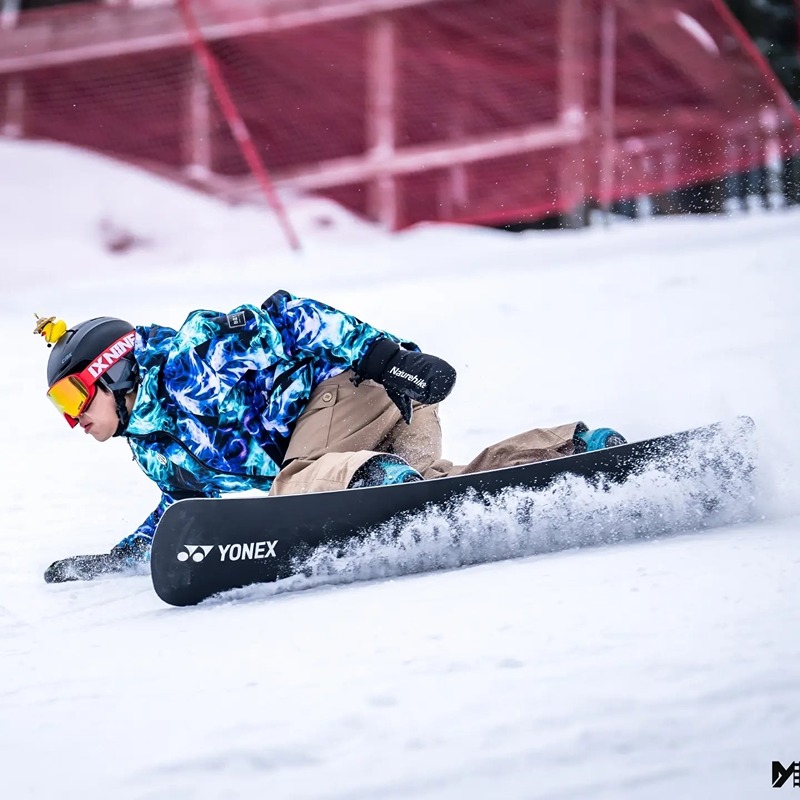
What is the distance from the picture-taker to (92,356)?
3.51m

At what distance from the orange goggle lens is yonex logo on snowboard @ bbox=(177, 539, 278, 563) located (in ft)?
1.97

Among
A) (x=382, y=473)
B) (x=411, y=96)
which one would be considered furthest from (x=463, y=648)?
(x=411, y=96)

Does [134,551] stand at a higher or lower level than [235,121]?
lower

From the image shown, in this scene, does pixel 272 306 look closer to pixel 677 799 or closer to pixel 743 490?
pixel 743 490

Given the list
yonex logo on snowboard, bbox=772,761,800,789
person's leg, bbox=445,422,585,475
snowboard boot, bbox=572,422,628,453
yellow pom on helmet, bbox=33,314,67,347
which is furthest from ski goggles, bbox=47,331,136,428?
yonex logo on snowboard, bbox=772,761,800,789

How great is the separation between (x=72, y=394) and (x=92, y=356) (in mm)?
126

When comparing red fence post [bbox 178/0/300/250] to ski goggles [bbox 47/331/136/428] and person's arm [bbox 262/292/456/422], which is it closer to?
person's arm [bbox 262/292/456/422]

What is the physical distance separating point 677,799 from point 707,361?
437cm

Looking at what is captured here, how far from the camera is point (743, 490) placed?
342cm

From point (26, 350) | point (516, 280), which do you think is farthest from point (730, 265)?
point (26, 350)

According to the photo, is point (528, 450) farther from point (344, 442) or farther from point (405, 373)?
point (344, 442)

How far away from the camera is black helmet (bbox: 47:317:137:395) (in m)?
3.51

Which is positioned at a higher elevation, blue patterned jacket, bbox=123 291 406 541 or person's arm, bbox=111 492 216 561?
blue patterned jacket, bbox=123 291 406 541

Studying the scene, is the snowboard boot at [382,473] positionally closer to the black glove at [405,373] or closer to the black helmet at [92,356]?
the black glove at [405,373]
